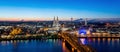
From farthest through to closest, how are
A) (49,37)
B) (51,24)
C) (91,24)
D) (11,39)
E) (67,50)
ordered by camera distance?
(91,24) < (51,24) < (49,37) < (11,39) < (67,50)

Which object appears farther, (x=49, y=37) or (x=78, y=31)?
(x=78, y=31)

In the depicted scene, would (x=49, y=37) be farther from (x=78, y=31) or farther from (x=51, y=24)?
(x=51, y=24)

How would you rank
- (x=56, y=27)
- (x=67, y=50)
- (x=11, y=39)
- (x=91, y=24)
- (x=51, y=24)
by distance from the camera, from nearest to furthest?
(x=67, y=50)
(x=11, y=39)
(x=56, y=27)
(x=51, y=24)
(x=91, y=24)

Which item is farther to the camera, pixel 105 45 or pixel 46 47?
pixel 105 45

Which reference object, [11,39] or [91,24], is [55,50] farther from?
[91,24]

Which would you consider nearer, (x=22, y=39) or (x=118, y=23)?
(x=22, y=39)

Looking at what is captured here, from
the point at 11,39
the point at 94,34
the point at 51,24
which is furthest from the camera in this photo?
the point at 51,24

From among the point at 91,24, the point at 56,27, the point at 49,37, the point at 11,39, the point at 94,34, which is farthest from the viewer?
the point at 91,24

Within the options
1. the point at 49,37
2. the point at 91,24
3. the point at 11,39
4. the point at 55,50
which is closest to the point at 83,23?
the point at 91,24

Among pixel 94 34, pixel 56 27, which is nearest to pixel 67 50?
pixel 94 34
